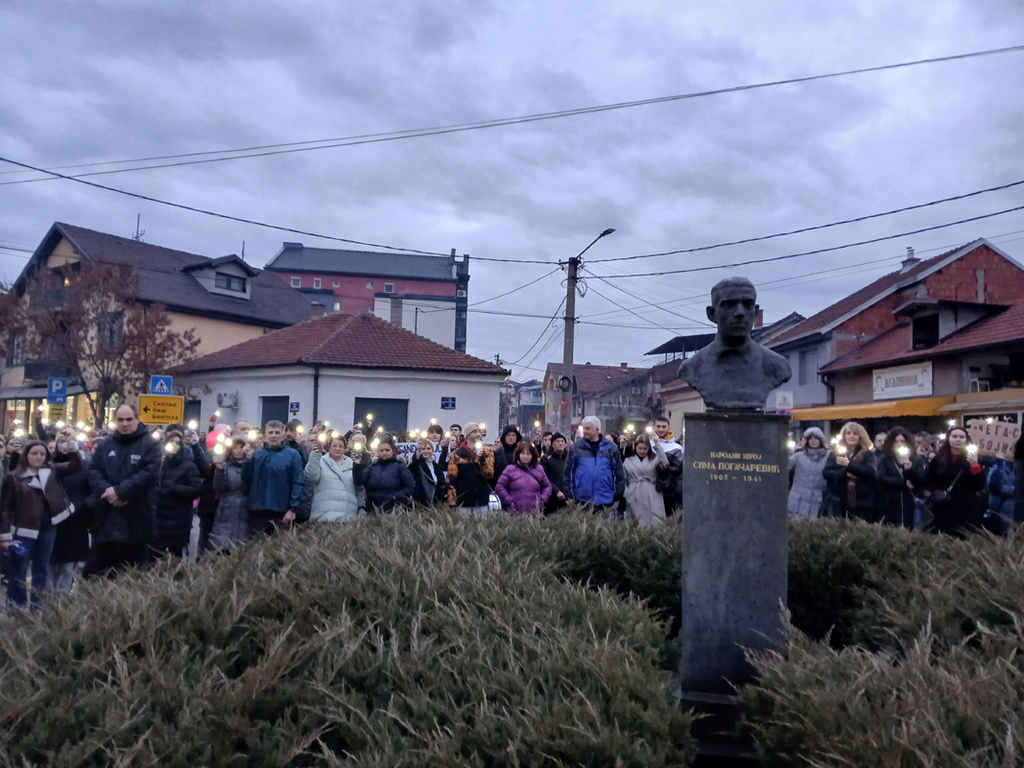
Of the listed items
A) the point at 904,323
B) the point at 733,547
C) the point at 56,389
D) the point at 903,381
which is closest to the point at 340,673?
the point at 733,547

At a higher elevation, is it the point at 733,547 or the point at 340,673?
the point at 733,547

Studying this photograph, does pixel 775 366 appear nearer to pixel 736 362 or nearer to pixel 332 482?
pixel 736 362

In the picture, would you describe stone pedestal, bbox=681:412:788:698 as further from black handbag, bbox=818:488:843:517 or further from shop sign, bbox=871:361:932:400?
shop sign, bbox=871:361:932:400

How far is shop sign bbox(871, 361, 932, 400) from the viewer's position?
83.6 feet

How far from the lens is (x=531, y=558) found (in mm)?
5438

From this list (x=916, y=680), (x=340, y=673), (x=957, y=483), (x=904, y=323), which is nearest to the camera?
(x=916, y=680)

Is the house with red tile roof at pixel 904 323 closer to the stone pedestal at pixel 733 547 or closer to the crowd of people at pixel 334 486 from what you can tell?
the crowd of people at pixel 334 486

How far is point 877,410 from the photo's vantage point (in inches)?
1005

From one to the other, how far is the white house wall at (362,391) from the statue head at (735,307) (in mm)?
22299

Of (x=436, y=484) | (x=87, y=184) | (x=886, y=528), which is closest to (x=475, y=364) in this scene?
(x=87, y=184)

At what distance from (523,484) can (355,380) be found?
61.8 ft

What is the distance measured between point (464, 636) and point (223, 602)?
1254 mm

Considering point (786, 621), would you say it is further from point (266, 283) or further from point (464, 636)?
point (266, 283)

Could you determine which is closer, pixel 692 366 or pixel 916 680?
pixel 916 680
